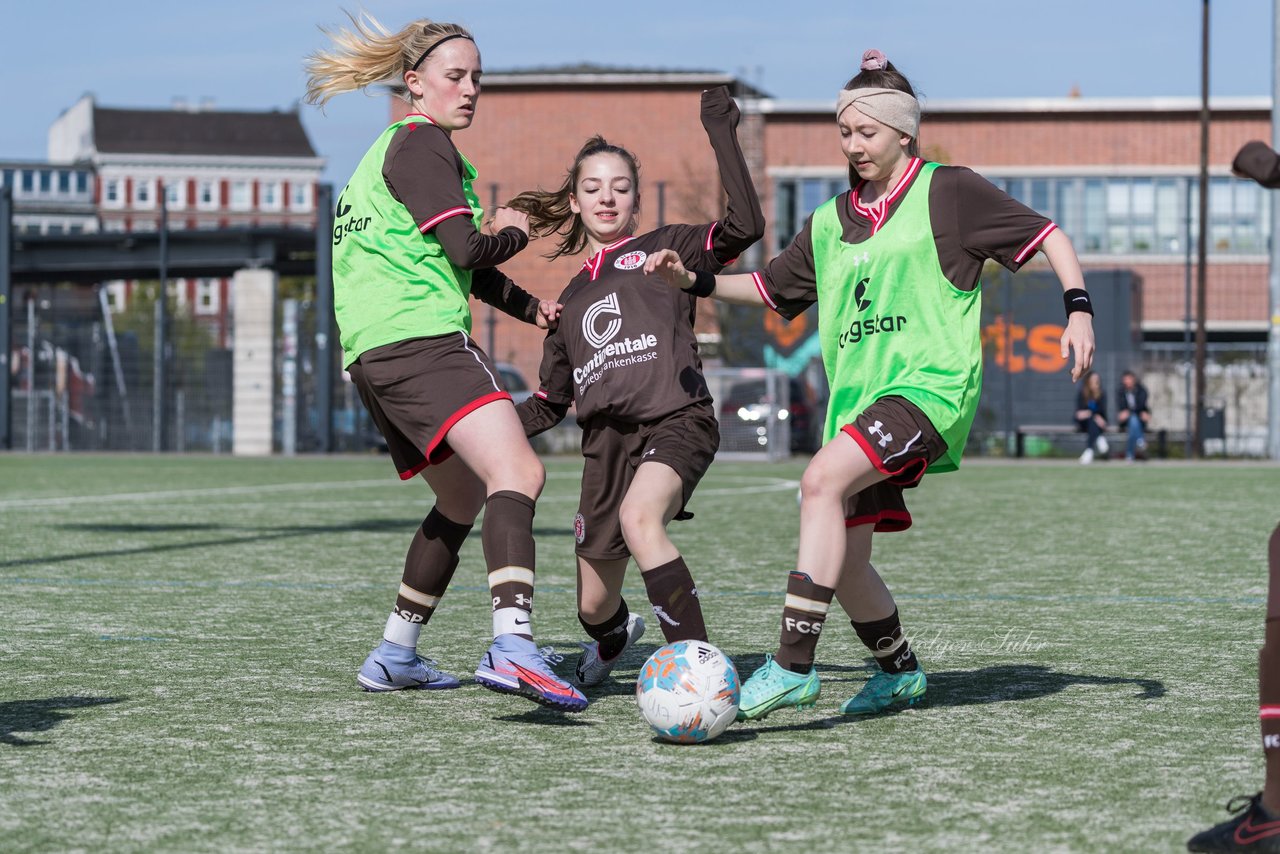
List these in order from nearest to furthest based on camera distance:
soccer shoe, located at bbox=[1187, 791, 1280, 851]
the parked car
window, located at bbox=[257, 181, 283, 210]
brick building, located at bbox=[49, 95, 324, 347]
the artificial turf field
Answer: soccer shoe, located at bbox=[1187, 791, 1280, 851] < the artificial turf field < the parked car < brick building, located at bbox=[49, 95, 324, 347] < window, located at bbox=[257, 181, 283, 210]

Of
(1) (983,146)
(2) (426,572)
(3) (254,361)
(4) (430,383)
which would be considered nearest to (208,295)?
(1) (983,146)

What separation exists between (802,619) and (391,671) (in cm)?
136

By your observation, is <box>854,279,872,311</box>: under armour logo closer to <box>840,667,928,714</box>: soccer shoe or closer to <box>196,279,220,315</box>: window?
<box>840,667,928,714</box>: soccer shoe

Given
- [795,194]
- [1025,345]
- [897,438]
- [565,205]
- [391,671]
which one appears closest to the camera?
[897,438]

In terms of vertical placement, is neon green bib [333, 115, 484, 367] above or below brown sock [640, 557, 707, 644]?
above

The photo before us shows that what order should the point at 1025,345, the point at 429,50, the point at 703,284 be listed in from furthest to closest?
the point at 1025,345 → the point at 429,50 → the point at 703,284

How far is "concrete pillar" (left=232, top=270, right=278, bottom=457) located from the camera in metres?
33.3

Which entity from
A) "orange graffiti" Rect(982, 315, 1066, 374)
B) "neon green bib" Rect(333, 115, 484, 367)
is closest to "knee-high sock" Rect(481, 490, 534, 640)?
"neon green bib" Rect(333, 115, 484, 367)

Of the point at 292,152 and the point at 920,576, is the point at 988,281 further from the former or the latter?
the point at 292,152

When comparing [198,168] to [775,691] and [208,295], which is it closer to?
[208,295]

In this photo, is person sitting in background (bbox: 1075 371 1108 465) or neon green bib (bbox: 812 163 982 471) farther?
person sitting in background (bbox: 1075 371 1108 465)

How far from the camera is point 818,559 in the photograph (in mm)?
4504

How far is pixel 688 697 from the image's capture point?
4258 mm

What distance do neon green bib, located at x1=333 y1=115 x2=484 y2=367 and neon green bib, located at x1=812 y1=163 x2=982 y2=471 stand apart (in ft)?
3.45
